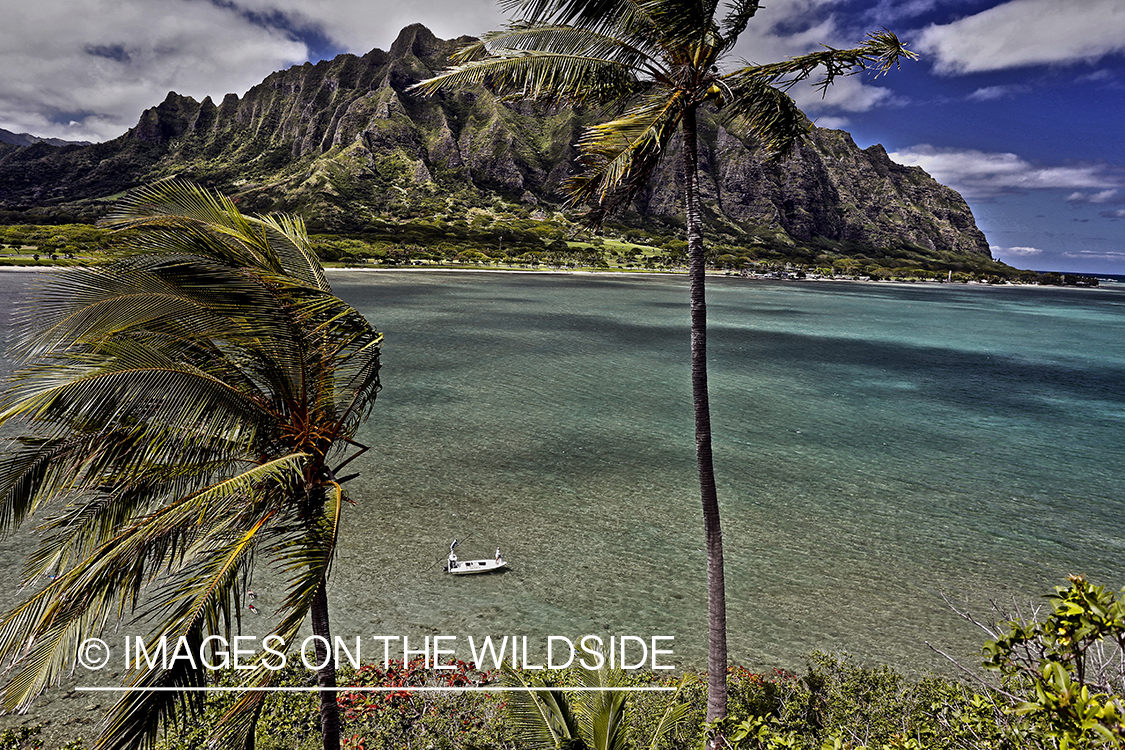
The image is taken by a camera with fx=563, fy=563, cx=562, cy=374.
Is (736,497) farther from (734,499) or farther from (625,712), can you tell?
(625,712)

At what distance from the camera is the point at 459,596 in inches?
633

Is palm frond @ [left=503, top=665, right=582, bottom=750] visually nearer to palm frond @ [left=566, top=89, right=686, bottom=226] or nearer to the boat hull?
palm frond @ [left=566, top=89, right=686, bottom=226]

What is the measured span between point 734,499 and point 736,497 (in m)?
0.24

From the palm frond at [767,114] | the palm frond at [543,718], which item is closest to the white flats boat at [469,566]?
the palm frond at [543,718]

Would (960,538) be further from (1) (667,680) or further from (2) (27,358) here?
(2) (27,358)

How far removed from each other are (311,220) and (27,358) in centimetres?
21781

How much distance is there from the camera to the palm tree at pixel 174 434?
5.25 metres

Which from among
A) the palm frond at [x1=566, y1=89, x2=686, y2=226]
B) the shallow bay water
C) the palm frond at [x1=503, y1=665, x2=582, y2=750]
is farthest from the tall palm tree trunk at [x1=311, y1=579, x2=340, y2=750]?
the shallow bay water

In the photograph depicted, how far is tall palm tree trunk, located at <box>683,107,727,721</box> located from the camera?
340 inches

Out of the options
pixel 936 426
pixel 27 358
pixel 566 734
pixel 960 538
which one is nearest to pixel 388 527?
pixel 566 734

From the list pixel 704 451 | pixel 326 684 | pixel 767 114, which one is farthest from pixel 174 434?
pixel 767 114

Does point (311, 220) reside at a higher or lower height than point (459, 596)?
higher

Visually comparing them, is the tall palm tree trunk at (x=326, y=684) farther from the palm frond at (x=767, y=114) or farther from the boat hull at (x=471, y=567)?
the boat hull at (x=471, y=567)

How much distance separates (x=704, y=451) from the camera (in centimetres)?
916
